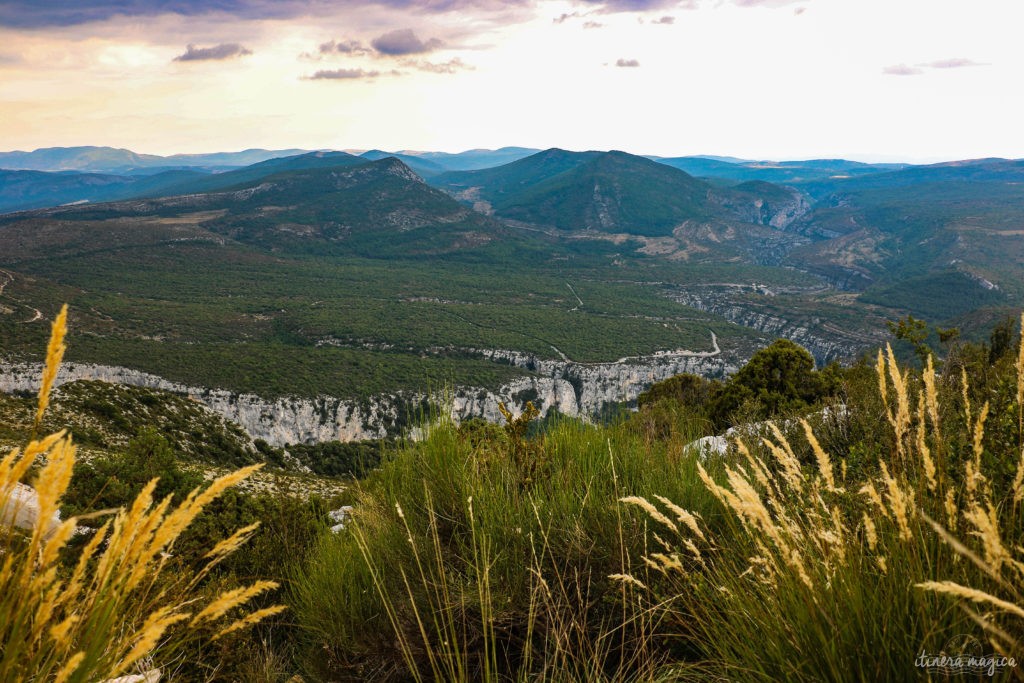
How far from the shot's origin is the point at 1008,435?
3047mm

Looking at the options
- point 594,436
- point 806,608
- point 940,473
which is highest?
point 940,473

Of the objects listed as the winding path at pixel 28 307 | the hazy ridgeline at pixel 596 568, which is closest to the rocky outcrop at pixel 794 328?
the hazy ridgeline at pixel 596 568

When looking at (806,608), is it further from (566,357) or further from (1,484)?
(566,357)

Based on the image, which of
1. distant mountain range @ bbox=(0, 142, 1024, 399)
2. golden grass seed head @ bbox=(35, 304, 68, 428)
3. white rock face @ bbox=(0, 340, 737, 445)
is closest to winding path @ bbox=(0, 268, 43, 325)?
distant mountain range @ bbox=(0, 142, 1024, 399)

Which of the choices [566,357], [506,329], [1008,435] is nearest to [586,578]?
[1008,435]

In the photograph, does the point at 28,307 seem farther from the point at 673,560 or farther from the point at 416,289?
the point at 673,560

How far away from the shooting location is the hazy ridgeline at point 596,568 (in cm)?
166

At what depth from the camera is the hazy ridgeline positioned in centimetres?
166

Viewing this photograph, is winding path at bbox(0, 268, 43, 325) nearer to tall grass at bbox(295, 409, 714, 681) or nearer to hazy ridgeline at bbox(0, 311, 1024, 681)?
hazy ridgeline at bbox(0, 311, 1024, 681)

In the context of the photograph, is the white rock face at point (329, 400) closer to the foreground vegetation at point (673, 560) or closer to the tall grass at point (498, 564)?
the tall grass at point (498, 564)

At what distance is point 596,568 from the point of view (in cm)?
342

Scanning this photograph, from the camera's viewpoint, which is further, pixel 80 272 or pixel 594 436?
pixel 80 272

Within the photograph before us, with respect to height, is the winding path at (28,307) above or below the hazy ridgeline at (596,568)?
below

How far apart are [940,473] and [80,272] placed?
124 metres
